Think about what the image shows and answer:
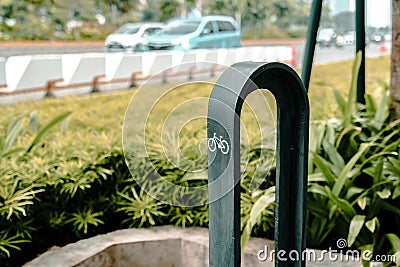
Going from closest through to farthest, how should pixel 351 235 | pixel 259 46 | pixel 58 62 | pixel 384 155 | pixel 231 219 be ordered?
pixel 231 219
pixel 351 235
pixel 384 155
pixel 259 46
pixel 58 62

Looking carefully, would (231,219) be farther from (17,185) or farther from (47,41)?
(47,41)

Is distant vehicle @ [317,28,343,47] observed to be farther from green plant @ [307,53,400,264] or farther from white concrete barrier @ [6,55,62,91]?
green plant @ [307,53,400,264]

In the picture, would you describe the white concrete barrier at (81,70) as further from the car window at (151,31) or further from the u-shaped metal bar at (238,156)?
the u-shaped metal bar at (238,156)

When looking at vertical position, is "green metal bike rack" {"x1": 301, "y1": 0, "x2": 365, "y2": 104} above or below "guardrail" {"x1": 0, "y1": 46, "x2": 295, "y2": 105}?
above

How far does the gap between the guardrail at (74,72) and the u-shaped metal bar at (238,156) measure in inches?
61.4

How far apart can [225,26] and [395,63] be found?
1130mm

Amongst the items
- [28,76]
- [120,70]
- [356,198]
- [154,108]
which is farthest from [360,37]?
[28,76]

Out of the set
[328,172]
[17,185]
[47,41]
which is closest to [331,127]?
[328,172]

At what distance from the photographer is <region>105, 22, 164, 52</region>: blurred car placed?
2.11 meters

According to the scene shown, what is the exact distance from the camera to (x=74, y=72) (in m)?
2.50

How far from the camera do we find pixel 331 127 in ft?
3.22

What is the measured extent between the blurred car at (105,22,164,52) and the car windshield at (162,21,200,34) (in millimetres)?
33

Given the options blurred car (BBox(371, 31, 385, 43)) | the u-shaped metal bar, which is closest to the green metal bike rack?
the u-shaped metal bar

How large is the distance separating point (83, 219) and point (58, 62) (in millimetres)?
1778
